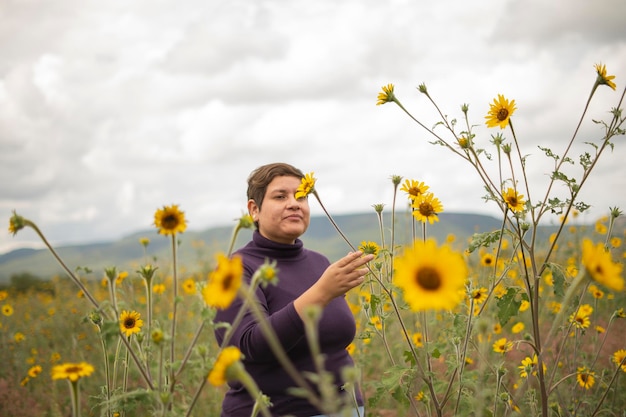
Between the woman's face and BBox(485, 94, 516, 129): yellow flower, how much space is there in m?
1.24

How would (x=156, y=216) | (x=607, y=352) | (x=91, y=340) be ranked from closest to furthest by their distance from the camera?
(x=156, y=216) < (x=607, y=352) < (x=91, y=340)

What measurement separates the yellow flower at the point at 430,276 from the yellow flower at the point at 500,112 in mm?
1469

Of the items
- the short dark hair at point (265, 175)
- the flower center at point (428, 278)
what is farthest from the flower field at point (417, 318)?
the short dark hair at point (265, 175)

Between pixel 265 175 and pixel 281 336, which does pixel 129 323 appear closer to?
pixel 281 336

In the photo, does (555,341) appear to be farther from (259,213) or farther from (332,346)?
(259,213)

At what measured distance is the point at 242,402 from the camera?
2434 millimetres

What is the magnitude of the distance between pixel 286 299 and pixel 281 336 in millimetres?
482

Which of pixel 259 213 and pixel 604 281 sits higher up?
pixel 259 213

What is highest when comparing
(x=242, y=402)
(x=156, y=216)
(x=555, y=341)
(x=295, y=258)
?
(x=156, y=216)

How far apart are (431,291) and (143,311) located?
6.89 meters

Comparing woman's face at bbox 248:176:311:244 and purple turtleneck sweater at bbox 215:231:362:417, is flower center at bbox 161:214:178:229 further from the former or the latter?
woman's face at bbox 248:176:311:244

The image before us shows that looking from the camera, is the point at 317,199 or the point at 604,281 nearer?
the point at 604,281

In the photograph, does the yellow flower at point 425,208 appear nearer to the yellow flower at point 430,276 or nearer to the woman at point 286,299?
the woman at point 286,299

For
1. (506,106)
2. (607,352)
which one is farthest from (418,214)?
(607,352)
